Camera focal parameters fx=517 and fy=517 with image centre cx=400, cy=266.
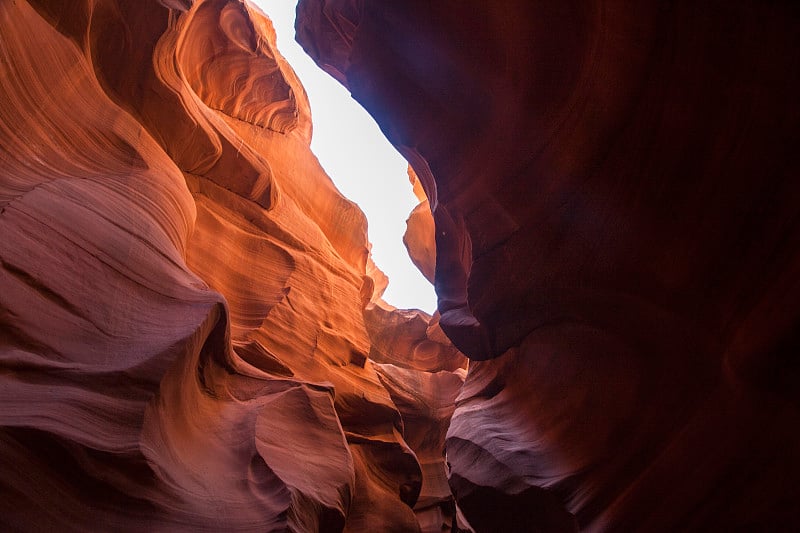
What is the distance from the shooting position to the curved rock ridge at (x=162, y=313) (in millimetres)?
4098

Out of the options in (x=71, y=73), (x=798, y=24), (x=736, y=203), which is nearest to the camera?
(x=798, y=24)

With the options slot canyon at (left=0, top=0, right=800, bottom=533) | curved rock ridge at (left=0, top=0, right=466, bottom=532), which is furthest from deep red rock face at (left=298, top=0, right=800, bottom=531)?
curved rock ridge at (left=0, top=0, right=466, bottom=532)

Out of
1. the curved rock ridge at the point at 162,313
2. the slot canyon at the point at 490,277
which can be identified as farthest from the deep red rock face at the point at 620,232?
the curved rock ridge at the point at 162,313

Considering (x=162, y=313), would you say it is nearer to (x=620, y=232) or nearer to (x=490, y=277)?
(x=490, y=277)

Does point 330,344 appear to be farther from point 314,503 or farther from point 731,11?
point 731,11

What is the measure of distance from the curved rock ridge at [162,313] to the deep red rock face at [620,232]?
2.97 m

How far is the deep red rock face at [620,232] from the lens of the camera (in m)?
4.07

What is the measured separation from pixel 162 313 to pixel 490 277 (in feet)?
11.9

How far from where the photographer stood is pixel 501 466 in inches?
277

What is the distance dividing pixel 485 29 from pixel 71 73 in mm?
5451

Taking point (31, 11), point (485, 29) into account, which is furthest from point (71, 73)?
point (485, 29)

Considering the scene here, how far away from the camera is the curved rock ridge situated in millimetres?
4098

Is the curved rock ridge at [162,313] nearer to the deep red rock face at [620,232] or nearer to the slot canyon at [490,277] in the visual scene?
the slot canyon at [490,277]

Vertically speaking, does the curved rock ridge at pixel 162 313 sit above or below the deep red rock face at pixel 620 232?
below
